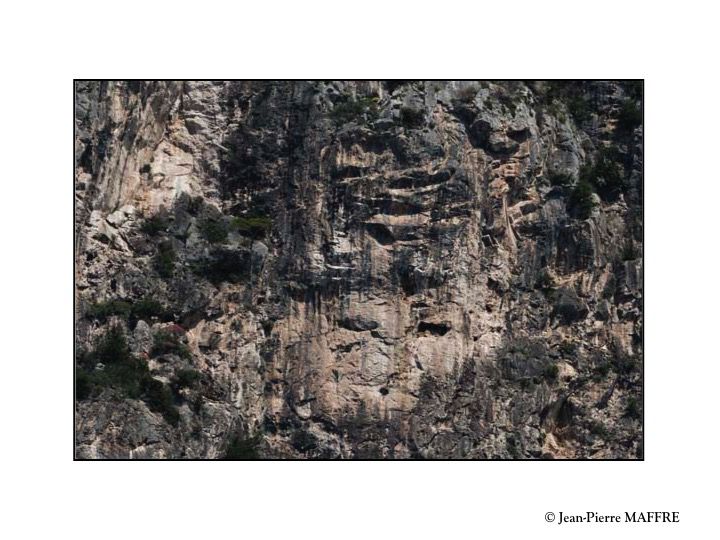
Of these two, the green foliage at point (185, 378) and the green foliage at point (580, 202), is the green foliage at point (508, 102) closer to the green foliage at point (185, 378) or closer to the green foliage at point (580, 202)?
the green foliage at point (580, 202)

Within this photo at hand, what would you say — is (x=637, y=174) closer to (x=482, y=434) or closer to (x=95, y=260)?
(x=482, y=434)

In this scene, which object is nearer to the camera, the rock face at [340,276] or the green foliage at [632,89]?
the rock face at [340,276]

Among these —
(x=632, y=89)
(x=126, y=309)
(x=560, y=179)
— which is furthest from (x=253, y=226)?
(x=632, y=89)

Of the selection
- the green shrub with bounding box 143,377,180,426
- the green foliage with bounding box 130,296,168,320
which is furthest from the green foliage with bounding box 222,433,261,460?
the green foliage with bounding box 130,296,168,320

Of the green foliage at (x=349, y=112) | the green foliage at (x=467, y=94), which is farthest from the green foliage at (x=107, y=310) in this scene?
the green foliage at (x=467, y=94)

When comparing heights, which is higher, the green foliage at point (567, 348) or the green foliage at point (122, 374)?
the green foliage at point (567, 348)

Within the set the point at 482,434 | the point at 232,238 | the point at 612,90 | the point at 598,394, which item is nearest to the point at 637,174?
the point at 612,90
